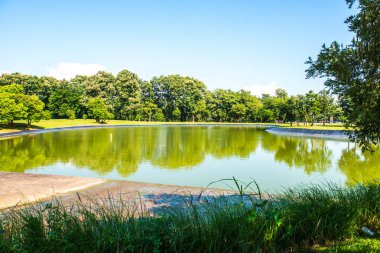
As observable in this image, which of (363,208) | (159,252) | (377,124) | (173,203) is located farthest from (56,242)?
(377,124)

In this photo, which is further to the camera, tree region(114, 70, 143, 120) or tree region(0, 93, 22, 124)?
tree region(114, 70, 143, 120)

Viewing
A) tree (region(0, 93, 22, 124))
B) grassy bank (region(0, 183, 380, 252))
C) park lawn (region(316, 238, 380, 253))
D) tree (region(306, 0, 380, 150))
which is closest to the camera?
grassy bank (region(0, 183, 380, 252))

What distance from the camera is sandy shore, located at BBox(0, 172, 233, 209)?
670 centimetres

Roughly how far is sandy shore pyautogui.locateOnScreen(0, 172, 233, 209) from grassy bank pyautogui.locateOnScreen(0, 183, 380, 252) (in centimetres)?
261

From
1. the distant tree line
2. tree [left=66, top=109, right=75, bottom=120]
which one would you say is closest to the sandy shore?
the distant tree line

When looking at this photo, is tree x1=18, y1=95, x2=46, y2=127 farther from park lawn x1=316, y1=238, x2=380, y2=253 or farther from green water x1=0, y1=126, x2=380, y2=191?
park lawn x1=316, y1=238, x2=380, y2=253

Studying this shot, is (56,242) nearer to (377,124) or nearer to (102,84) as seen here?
(377,124)

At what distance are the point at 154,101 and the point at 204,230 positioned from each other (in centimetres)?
8001

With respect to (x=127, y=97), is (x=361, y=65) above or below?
below

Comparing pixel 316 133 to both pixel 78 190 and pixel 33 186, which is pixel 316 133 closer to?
pixel 78 190

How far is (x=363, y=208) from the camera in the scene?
15.0 ft

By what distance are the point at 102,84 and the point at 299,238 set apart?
7461 centimetres

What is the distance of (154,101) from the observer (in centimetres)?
8262

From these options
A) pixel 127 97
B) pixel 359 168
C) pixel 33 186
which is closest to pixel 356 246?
pixel 33 186
